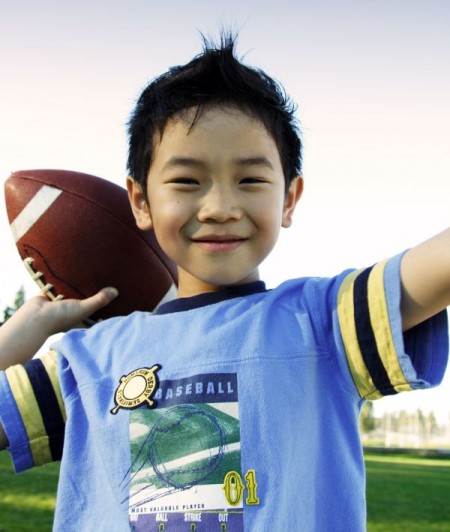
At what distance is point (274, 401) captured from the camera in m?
1.63

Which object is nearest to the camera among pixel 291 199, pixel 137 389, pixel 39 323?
pixel 137 389

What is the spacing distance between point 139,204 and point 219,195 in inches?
16.8

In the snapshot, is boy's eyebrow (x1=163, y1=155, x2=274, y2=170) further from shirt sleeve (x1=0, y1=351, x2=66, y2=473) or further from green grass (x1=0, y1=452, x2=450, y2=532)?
green grass (x1=0, y1=452, x2=450, y2=532)

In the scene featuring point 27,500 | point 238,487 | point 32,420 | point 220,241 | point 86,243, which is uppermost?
point 86,243

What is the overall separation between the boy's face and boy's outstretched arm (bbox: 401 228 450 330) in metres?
0.38

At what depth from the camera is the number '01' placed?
1.59 m

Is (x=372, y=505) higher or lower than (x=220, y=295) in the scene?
lower

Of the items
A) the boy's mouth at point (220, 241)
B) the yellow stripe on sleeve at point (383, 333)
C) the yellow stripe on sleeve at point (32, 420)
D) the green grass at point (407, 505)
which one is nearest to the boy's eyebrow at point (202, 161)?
Result: the boy's mouth at point (220, 241)

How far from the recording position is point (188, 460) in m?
1.67

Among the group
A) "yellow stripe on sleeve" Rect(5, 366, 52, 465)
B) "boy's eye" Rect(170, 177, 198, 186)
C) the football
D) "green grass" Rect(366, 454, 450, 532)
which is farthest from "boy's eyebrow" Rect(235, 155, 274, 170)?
"green grass" Rect(366, 454, 450, 532)

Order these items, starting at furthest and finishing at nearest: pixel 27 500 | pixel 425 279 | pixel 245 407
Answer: pixel 27 500 < pixel 245 407 < pixel 425 279

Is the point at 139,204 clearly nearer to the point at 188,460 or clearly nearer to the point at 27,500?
the point at 188,460

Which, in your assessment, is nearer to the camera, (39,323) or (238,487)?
(238,487)

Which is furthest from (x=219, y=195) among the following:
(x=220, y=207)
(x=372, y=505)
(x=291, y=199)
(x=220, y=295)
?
(x=372, y=505)
